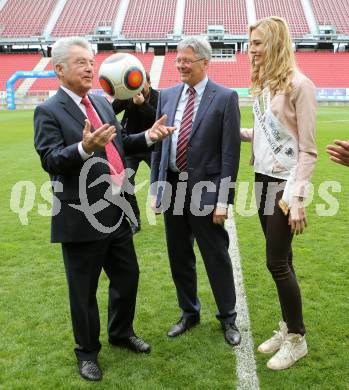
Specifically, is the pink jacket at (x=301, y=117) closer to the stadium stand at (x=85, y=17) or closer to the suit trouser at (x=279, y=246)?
the suit trouser at (x=279, y=246)

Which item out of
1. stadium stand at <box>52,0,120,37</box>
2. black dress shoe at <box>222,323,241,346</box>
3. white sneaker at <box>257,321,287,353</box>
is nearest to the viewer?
white sneaker at <box>257,321,287,353</box>

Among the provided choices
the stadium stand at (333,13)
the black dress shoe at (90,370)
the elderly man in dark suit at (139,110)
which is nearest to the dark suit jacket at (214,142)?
the black dress shoe at (90,370)

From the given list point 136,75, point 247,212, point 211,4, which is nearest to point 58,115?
point 136,75

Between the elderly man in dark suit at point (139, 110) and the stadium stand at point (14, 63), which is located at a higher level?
the stadium stand at point (14, 63)

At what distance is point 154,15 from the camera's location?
2025 inches

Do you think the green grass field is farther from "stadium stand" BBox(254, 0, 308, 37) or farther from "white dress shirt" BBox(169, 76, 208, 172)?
"stadium stand" BBox(254, 0, 308, 37)

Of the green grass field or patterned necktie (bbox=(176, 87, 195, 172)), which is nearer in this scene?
the green grass field

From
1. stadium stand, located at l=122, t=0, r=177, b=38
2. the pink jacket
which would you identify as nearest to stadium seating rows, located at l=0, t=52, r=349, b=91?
stadium stand, located at l=122, t=0, r=177, b=38

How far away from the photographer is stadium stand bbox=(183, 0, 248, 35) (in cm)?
4953

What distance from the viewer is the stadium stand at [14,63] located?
45.2 metres

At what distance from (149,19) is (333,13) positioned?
19.1 m

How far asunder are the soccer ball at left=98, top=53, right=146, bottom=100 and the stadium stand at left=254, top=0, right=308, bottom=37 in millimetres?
48618

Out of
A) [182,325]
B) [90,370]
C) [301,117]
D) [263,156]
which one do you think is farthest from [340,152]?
[90,370]

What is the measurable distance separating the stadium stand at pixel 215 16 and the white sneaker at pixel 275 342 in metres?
48.4
